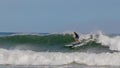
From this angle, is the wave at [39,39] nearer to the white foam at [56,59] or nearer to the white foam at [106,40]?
the white foam at [106,40]

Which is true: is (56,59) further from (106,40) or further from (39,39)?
(39,39)

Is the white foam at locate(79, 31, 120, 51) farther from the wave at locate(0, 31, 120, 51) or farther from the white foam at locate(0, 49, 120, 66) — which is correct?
the white foam at locate(0, 49, 120, 66)

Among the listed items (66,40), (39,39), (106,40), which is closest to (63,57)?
(106,40)

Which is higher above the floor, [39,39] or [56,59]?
[56,59]

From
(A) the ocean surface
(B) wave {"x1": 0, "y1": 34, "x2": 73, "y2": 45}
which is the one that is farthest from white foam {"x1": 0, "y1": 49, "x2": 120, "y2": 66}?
(B) wave {"x1": 0, "y1": 34, "x2": 73, "y2": 45}

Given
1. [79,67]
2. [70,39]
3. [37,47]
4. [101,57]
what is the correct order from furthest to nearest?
[70,39], [37,47], [101,57], [79,67]

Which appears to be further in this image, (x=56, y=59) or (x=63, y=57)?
(x=63, y=57)

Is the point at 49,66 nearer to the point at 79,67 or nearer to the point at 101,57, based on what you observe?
the point at 79,67

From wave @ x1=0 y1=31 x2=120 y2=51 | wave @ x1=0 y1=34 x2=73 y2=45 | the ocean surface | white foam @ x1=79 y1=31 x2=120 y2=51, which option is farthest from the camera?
wave @ x1=0 y1=34 x2=73 y2=45

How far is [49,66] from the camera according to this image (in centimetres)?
1805

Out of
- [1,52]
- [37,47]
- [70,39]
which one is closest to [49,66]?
[1,52]

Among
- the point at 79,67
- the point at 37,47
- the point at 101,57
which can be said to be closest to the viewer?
the point at 79,67

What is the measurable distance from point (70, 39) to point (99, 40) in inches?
97.1

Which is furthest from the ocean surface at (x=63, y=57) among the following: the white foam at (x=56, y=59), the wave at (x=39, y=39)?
the wave at (x=39, y=39)
